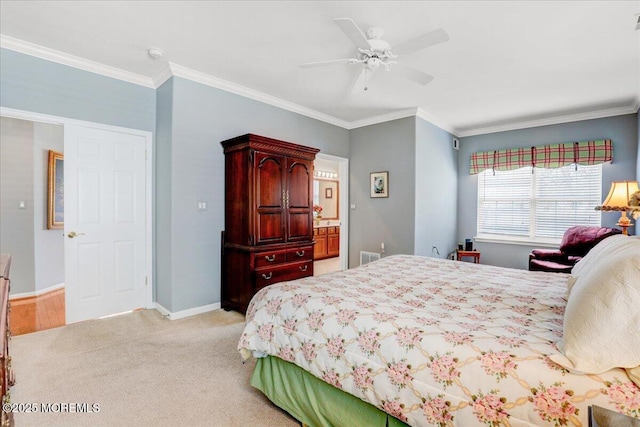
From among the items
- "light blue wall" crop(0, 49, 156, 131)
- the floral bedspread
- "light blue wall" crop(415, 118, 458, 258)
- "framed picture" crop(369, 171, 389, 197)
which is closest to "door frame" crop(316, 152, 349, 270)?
"framed picture" crop(369, 171, 389, 197)

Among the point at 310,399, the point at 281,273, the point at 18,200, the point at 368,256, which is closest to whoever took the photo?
the point at 310,399

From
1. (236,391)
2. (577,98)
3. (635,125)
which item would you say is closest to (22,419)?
(236,391)

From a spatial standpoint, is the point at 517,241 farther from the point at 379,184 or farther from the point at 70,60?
the point at 70,60

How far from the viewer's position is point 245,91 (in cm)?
385

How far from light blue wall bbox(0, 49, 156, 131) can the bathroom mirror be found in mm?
4854

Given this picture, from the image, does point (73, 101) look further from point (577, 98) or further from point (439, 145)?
point (577, 98)

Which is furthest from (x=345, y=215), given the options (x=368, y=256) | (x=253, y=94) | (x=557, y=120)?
(x=557, y=120)

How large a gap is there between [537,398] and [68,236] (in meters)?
3.89

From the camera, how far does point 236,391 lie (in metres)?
2.03

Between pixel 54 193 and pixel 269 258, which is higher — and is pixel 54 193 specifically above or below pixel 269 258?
above

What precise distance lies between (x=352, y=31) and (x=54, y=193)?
4708 millimetres

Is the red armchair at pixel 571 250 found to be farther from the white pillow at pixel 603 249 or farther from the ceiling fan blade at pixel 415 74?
the ceiling fan blade at pixel 415 74

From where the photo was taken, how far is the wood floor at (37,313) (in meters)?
3.08

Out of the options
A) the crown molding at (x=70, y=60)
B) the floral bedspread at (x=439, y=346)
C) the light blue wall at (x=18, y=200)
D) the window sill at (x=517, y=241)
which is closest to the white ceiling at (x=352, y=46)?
the crown molding at (x=70, y=60)
